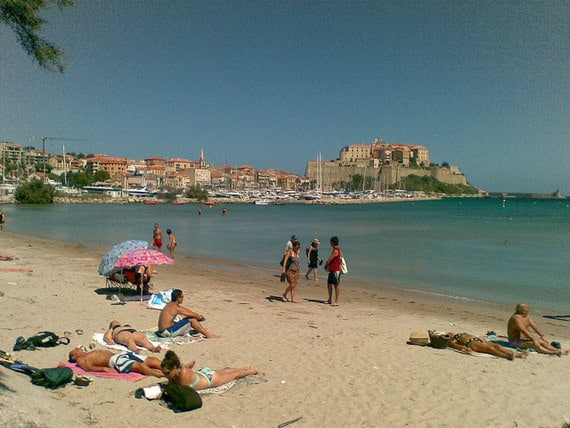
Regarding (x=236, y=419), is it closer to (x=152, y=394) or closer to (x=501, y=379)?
(x=152, y=394)

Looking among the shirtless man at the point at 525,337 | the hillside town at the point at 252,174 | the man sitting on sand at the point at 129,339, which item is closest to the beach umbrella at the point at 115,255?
the man sitting on sand at the point at 129,339

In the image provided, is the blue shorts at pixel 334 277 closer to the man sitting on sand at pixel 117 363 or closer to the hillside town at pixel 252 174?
the man sitting on sand at pixel 117 363

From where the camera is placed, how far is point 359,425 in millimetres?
4977

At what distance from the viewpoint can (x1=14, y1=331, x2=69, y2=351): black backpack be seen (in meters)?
6.59

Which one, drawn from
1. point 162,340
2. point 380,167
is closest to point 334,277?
point 162,340

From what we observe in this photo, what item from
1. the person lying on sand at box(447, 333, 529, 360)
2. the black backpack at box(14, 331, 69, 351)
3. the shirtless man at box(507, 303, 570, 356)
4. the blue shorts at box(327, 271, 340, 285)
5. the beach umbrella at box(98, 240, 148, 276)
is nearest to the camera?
the black backpack at box(14, 331, 69, 351)

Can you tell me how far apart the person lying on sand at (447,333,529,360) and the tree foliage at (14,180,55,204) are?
8807cm

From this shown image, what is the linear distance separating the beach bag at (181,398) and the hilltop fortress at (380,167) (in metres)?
148

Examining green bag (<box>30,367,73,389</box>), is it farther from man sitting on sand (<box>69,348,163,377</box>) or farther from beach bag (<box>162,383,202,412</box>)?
beach bag (<box>162,383,202,412</box>)

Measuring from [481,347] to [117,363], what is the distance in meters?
5.51

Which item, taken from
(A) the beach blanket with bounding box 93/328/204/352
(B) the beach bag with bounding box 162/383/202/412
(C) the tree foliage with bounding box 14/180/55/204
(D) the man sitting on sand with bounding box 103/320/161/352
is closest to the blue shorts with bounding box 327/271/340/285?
(A) the beach blanket with bounding box 93/328/204/352

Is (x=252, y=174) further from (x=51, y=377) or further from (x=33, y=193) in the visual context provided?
(x=51, y=377)

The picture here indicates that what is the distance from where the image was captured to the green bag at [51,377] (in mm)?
5207

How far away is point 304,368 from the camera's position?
21.6 ft
